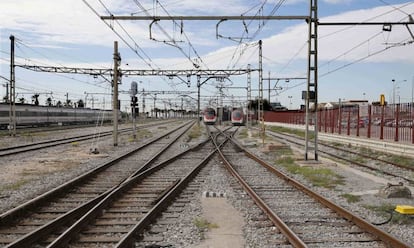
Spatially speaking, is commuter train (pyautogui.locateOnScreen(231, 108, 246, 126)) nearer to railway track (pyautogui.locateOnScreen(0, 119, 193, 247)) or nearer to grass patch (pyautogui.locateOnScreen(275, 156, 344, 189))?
grass patch (pyautogui.locateOnScreen(275, 156, 344, 189))

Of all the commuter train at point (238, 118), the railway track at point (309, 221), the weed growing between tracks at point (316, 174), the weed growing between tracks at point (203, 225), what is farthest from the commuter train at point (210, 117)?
the weed growing between tracks at point (203, 225)

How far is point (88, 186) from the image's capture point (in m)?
13.1

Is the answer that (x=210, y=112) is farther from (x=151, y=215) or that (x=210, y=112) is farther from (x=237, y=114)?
(x=151, y=215)

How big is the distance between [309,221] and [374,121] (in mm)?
19044

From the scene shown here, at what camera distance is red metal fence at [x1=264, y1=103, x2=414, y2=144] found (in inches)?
895

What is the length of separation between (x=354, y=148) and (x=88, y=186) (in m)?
19.5

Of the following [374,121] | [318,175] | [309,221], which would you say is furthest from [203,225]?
[374,121]

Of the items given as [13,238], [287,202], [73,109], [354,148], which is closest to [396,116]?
[354,148]

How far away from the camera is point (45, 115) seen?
64312mm

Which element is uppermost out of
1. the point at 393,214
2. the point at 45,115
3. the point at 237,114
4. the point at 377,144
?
the point at 237,114

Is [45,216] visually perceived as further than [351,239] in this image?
Yes

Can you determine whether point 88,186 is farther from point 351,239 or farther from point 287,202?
point 351,239

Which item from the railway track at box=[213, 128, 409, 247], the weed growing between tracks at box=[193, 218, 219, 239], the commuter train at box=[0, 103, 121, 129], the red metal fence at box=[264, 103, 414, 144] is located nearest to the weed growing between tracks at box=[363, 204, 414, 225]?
the railway track at box=[213, 128, 409, 247]

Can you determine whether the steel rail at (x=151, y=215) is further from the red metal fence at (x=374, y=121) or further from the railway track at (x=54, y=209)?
the red metal fence at (x=374, y=121)
